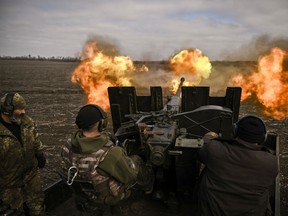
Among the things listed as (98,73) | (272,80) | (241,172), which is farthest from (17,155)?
(272,80)

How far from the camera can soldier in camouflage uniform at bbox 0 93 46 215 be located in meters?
3.95

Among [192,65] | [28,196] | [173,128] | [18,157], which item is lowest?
[28,196]

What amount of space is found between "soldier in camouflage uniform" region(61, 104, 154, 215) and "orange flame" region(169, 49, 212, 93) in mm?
11259

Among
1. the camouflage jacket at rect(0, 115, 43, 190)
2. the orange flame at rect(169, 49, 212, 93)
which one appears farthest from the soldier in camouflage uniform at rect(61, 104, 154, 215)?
the orange flame at rect(169, 49, 212, 93)

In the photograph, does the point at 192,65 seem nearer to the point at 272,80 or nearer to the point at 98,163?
the point at 272,80

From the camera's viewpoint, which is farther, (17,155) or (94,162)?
(17,155)

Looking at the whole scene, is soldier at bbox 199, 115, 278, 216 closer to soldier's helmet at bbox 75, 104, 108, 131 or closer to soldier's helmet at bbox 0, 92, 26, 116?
soldier's helmet at bbox 75, 104, 108, 131

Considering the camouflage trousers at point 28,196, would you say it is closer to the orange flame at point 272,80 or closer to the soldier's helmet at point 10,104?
the soldier's helmet at point 10,104

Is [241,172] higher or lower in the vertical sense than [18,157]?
higher

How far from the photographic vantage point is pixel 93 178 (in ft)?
10.2

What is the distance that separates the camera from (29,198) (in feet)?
14.3

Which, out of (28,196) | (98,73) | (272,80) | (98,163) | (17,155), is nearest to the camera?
(98,163)

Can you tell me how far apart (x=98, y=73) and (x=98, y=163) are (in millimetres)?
10993

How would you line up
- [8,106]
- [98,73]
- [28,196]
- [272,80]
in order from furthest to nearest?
1. [272,80]
2. [98,73]
3. [28,196]
4. [8,106]
